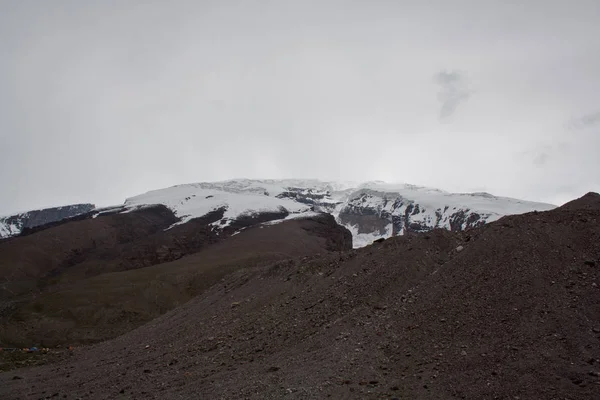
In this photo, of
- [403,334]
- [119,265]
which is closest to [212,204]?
[119,265]

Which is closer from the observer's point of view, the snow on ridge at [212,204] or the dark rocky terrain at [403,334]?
the dark rocky terrain at [403,334]

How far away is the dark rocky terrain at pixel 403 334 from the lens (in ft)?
45.4

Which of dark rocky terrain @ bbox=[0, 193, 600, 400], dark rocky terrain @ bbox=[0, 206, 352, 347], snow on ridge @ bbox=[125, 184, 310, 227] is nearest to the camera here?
dark rocky terrain @ bbox=[0, 193, 600, 400]

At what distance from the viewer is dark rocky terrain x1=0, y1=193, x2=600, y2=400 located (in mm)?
13828

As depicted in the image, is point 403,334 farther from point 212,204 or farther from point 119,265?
point 212,204

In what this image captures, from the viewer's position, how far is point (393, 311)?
18812 mm

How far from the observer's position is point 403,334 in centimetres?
1694

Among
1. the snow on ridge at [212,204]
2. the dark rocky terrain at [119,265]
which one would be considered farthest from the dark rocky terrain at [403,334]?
the snow on ridge at [212,204]

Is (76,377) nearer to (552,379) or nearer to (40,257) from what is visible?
(552,379)

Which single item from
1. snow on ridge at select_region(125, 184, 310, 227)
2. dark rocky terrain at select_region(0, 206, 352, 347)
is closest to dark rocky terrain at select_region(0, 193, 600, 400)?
dark rocky terrain at select_region(0, 206, 352, 347)

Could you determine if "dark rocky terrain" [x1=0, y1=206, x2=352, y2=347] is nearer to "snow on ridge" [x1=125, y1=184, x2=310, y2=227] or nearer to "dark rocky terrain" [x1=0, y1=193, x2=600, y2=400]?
"snow on ridge" [x1=125, y1=184, x2=310, y2=227]

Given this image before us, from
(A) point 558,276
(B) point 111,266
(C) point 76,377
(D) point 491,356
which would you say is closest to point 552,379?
(D) point 491,356

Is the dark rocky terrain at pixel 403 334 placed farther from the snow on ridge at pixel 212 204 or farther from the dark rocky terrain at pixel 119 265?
the snow on ridge at pixel 212 204

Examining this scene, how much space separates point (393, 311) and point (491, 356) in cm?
502
